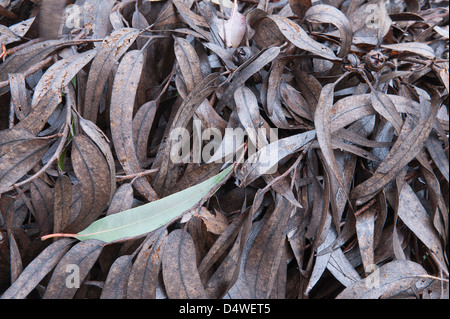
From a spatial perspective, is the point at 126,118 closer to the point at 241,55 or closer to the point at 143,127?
the point at 143,127

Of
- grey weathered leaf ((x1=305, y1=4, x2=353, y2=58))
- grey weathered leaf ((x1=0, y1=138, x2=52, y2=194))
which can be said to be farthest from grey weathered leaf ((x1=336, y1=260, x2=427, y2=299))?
grey weathered leaf ((x1=0, y1=138, x2=52, y2=194))

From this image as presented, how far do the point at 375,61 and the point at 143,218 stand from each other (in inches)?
13.0

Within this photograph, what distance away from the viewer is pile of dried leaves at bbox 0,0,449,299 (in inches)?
15.9

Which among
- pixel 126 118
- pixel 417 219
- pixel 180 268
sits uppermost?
pixel 126 118

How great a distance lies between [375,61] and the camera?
18.5 inches

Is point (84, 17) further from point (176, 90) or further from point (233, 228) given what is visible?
point (233, 228)

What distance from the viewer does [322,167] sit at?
46cm

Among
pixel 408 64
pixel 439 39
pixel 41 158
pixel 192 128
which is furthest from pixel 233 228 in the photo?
pixel 439 39

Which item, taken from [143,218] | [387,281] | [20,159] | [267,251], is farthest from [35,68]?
[387,281]

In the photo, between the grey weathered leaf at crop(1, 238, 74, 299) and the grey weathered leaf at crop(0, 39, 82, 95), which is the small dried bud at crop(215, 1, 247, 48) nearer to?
the grey weathered leaf at crop(0, 39, 82, 95)
